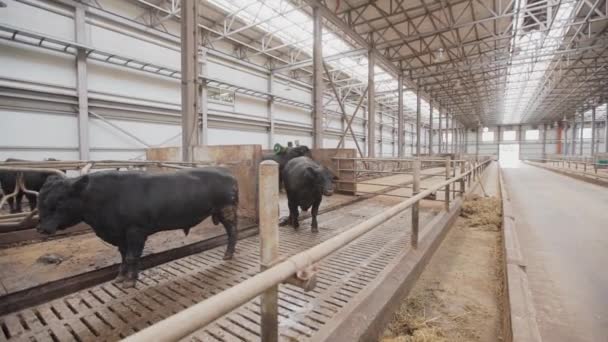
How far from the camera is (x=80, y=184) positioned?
7.29 feet

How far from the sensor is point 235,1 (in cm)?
961

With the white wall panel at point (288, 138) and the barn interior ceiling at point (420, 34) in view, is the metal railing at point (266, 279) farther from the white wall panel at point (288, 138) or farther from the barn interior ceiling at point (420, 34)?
the white wall panel at point (288, 138)

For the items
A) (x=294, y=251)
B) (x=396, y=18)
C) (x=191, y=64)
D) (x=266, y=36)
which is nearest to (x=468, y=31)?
(x=396, y=18)

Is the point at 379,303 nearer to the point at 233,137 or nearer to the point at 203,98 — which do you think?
the point at 203,98

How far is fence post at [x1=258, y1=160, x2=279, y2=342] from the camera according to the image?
3.95 feet

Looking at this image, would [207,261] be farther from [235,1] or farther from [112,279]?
[235,1]

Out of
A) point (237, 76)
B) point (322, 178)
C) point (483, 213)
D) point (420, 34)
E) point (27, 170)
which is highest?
point (420, 34)

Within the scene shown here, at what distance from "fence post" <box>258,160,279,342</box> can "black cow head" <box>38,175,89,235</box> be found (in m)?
1.88

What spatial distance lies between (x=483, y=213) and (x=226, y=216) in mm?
4788

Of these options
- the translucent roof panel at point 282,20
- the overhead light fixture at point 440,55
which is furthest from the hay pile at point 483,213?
the overhead light fixture at point 440,55

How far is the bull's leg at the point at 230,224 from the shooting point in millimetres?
2979

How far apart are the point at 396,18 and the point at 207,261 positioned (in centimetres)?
1087

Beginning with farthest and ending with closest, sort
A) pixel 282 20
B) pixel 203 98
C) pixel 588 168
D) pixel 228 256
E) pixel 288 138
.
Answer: pixel 588 168
pixel 288 138
pixel 203 98
pixel 282 20
pixel 228 256

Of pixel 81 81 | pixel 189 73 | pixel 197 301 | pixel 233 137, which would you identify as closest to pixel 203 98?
pixel 233 137
